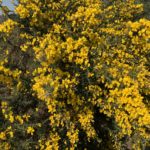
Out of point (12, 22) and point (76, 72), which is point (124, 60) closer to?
point (76, 72)

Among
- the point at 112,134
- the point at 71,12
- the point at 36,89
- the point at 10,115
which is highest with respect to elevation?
the point at 71,12

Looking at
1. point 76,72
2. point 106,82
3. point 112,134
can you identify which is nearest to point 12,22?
point 76,72

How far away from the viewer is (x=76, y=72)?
7504mm

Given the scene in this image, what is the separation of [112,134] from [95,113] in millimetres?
544

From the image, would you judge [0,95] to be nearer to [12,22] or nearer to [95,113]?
[12,22]

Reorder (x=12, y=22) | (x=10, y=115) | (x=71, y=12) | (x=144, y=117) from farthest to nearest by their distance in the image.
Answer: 1. (x=71, y=12)
2. (x=12, y=22)
3. (x=10, y=115)
4. (x=144, y=117)

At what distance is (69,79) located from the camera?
7.45 meters

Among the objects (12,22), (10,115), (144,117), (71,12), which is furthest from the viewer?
(71,12)

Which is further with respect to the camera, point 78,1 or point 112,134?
point 78,1

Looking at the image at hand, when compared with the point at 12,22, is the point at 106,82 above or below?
below

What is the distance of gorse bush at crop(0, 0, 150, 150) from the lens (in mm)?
7316

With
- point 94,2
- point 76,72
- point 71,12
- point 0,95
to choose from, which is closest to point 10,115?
point 0,95

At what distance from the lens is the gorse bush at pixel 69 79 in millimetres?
7316

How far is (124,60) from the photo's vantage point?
26.5 feet
